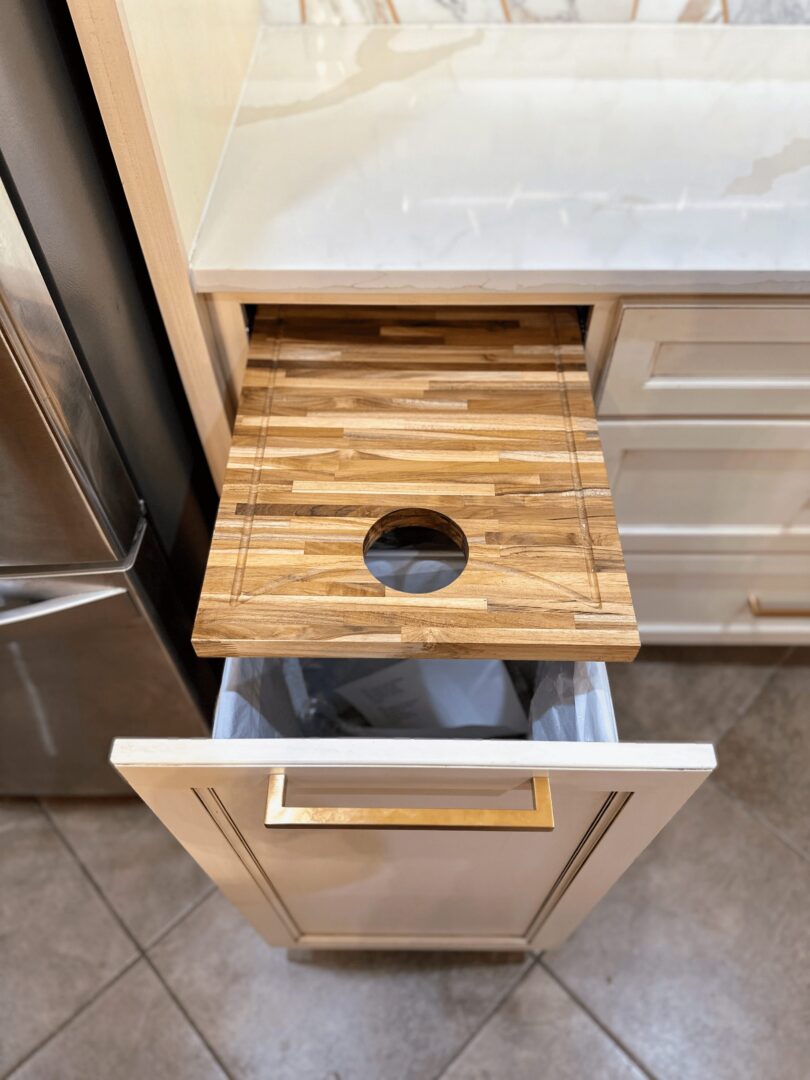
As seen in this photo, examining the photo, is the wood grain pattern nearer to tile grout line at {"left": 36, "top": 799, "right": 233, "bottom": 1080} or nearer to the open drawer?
the open drawer

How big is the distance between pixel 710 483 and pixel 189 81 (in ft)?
2.31

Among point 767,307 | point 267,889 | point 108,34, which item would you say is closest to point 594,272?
point 767,307

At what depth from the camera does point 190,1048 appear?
39.5 inches

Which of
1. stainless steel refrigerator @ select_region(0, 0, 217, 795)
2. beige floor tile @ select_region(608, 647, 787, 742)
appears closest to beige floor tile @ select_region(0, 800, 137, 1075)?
stainless steel refrigerator @ select_region(0, 0, 217, 795)


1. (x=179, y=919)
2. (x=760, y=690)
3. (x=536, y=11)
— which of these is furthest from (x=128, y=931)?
(x=536, y=11)

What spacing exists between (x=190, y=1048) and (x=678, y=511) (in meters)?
0.93

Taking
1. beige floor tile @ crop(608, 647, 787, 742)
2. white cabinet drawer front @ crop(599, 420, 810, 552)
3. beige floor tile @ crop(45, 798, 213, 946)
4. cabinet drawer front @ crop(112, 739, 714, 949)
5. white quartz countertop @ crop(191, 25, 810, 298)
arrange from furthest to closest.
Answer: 1. beige floor tile @ crop(608, 647, 787, 742)
2. beige floor tile @ crop(45, 798, 213, 946)
3. white cabinet drawer front @ crop(599, 420, 810, 552)
4. white quartz countertop @ crop(191, 25, 810, 298)
5. cabinet drawer front @ crop(112, 739, 714, 949)

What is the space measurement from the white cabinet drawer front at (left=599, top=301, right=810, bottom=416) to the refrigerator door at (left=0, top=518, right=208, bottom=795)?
523 millimetres

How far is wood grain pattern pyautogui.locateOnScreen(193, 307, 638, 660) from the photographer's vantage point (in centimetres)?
59

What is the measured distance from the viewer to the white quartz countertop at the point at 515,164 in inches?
28.2

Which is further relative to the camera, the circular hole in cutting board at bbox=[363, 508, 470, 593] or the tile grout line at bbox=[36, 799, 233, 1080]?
the tile grout line at bbox=[36, 799, 233, 1080]

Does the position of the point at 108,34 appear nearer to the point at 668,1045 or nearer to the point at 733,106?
the point at 733,106

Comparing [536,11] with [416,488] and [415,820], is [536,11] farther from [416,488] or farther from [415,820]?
[415,820]

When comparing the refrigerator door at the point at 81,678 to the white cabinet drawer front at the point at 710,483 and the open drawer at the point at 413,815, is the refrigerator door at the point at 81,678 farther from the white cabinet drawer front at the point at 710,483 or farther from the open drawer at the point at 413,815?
the white cabinet drawer front at the point at 710,483
